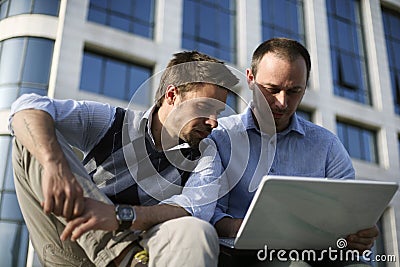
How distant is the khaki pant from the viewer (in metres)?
1.68

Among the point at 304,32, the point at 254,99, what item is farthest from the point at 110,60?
the point at 254,99

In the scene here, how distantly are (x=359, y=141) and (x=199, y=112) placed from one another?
14.8 m

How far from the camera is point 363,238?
2.06 m

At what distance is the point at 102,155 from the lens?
2.31 m

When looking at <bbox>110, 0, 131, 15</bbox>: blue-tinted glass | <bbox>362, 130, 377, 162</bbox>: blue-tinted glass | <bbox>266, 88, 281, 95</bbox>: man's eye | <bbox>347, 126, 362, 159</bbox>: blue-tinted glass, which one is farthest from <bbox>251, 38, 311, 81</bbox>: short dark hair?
<bbox>362, 130, 377, 162</bbox>: blue-tinted glass

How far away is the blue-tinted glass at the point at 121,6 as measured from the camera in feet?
43.8

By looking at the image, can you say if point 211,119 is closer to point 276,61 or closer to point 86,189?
point 276,61

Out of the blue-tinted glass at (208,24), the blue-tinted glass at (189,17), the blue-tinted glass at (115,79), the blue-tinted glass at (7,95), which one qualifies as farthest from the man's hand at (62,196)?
the blue-tinted glass at (208,24)

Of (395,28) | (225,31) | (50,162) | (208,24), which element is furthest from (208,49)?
(50,162)

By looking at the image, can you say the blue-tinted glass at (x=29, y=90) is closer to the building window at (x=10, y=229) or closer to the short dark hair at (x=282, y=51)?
the building window at (x=10, y=229)

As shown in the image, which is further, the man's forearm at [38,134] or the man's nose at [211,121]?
the man's nose at [211,121]

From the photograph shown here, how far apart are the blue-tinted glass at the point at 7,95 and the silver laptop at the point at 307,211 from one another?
10520 mm

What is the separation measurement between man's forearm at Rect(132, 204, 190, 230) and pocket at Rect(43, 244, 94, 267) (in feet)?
1.00

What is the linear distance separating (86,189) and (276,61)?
4.52 feet
